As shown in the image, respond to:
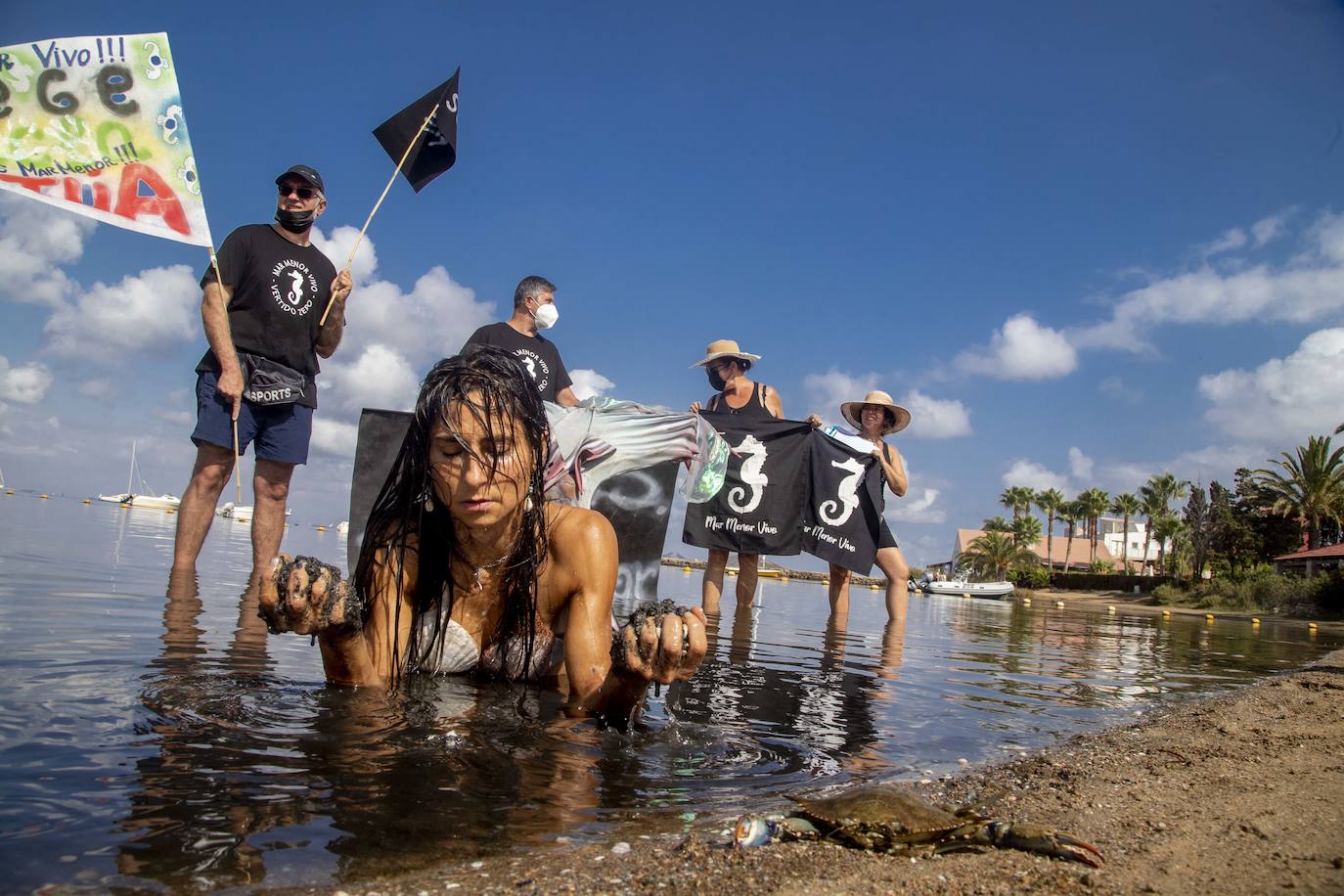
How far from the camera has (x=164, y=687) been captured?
2.54 m

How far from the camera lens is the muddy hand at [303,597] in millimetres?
1913

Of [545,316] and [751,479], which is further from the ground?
[545,316]

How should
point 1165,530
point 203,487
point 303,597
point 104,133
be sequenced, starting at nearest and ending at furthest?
point 303,597, point 104,133, point 203,487, point 1165,530

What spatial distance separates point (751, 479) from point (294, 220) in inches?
206

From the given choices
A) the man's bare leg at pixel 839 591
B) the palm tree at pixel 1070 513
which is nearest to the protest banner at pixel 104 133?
the man's bare leg at pixel 839 591

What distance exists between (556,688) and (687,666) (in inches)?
38.8

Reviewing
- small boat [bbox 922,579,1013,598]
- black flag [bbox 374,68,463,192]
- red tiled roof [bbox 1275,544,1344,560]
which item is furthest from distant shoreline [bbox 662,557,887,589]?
black flag [bbox 374,68,463,192]

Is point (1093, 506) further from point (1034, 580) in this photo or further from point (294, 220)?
point (294, 220)

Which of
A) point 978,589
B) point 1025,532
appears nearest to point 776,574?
point 978,589

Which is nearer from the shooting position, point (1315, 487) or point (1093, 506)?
point (1315, 487)

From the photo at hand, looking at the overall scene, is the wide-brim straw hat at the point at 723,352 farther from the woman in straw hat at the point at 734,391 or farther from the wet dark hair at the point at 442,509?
the wet dark hair at the point at 442,509

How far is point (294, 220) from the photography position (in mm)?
5266

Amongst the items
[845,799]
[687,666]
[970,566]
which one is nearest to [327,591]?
[687,666]

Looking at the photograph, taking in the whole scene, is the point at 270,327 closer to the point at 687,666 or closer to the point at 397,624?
the point at 397,624
